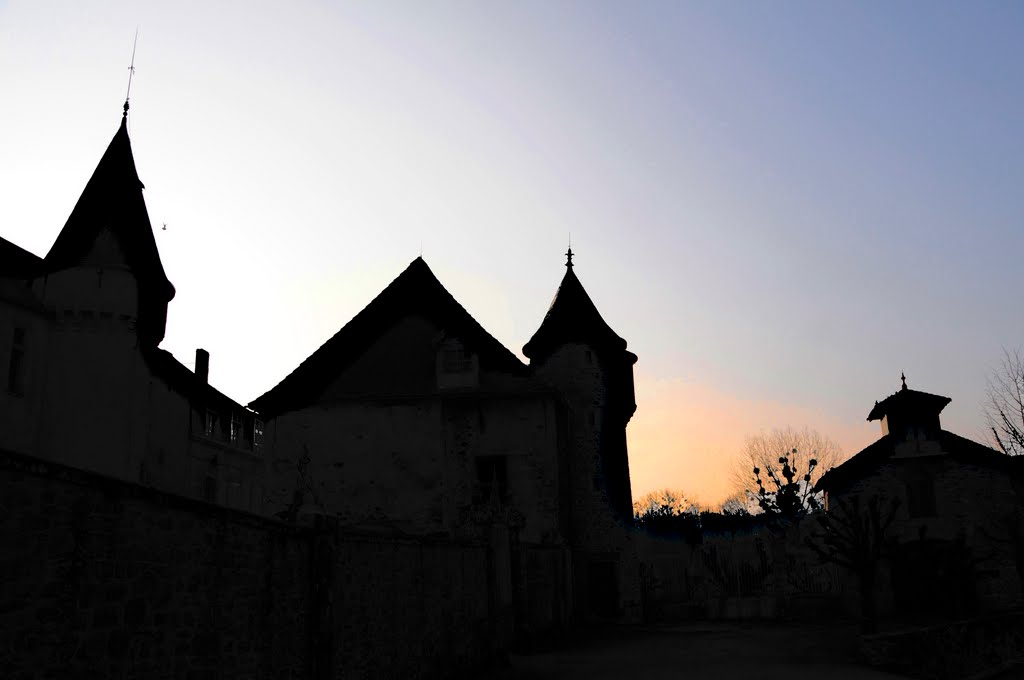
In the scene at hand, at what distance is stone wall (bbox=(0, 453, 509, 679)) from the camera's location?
5.72m

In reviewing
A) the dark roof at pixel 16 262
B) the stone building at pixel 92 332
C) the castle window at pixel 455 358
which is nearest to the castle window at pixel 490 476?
the castle window at pixel 455 358

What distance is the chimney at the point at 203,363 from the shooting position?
48.2 m

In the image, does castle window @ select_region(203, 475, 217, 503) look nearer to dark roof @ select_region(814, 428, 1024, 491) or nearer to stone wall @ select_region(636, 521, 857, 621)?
stone wall @ select_region(636, 521, 857, 621)

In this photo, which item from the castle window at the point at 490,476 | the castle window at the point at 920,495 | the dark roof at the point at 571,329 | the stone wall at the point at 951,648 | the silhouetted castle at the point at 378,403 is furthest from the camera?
the dark roof at the point at 571,329

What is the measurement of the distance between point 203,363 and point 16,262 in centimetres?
2128

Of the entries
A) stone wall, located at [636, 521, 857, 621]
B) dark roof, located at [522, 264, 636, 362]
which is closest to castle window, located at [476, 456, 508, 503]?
dark roof, located at [522, 264, 636, 362]

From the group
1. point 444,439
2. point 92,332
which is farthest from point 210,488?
point 444,439

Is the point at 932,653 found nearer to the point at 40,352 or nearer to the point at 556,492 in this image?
the point at 556,492

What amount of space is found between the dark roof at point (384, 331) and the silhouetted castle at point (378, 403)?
5 cm

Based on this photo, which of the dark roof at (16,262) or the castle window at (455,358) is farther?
the castle window at (455,358)

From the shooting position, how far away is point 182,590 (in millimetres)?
7422

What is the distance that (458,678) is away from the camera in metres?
14.5

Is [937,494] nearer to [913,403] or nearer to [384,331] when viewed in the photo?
[913,403]

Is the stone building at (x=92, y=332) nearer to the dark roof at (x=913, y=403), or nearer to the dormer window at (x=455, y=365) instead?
the dormer window at (x=455, y=365)
